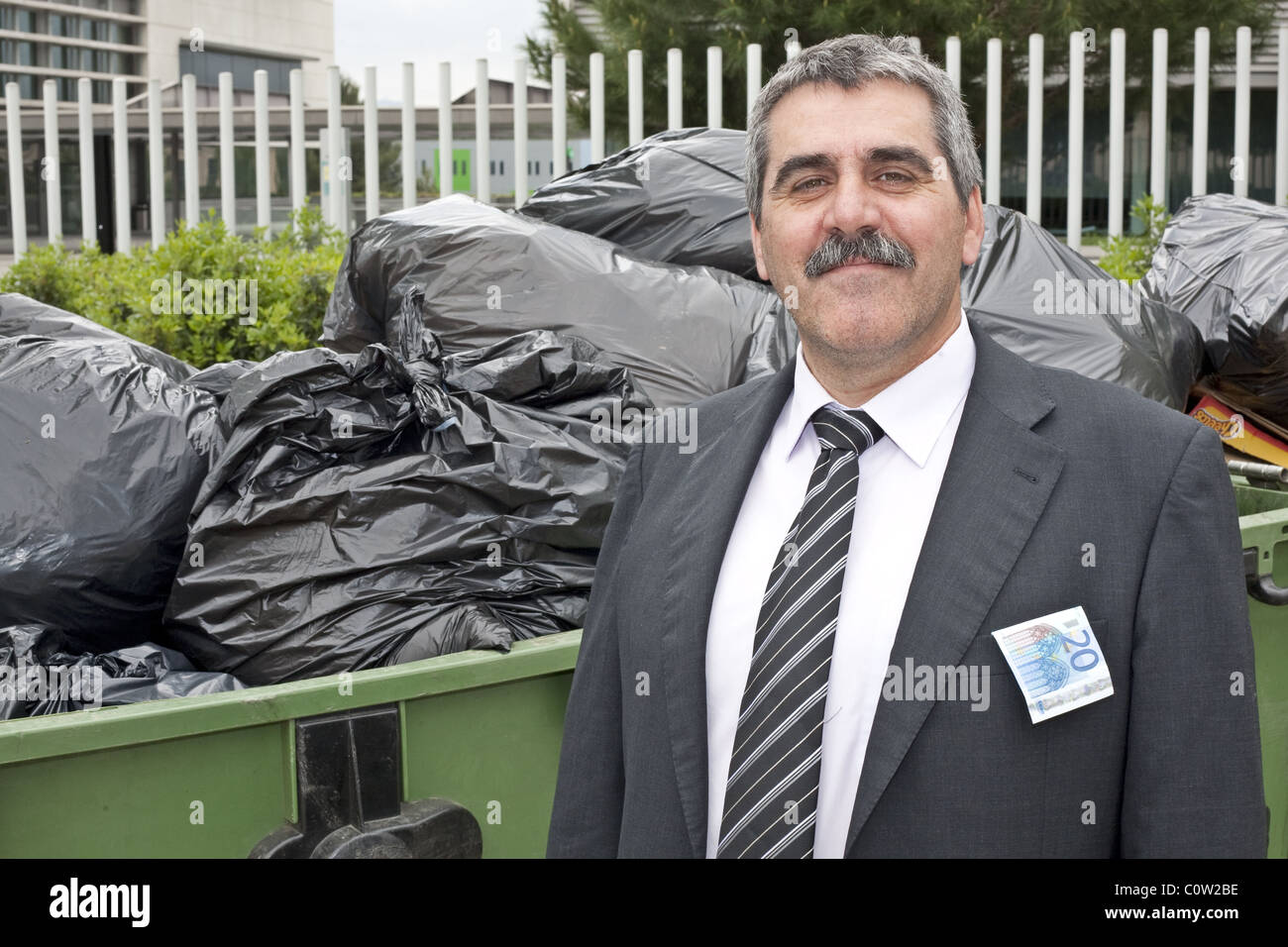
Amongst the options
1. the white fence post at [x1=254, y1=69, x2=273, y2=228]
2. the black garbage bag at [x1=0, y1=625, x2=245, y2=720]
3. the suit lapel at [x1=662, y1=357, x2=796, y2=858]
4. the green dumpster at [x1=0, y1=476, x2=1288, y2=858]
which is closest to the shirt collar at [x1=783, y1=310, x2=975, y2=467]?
the suit lapel at [x1=662, y1=357, x2=796, y2=858]

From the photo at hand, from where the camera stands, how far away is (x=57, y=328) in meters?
2.52

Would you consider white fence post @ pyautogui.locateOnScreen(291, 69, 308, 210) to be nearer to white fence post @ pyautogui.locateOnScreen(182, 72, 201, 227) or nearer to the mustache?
white fence post @ pyautogui.locateOnScreen(182, 72, 201, 227)

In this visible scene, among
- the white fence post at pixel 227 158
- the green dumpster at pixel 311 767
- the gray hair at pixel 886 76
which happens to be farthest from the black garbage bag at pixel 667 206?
the white fence post at pixel 227 158

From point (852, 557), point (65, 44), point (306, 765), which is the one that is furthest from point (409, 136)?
point (65, 44)

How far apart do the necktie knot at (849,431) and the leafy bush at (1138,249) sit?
3.28 m

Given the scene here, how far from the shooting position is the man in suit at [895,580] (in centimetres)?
116

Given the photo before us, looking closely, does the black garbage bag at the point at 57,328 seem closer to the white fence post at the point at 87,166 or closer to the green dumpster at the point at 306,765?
the green dumpster at the point at 306,765

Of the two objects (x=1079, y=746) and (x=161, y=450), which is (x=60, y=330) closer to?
(x=161, y=450)

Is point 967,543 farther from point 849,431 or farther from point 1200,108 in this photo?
point 1200,108

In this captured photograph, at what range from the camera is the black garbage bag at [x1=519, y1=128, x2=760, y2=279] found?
10.6 ft

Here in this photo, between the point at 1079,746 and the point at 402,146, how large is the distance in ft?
18.9

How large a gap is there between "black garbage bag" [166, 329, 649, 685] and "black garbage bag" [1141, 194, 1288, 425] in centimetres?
189

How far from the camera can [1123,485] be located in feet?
3.91

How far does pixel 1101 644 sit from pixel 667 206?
2.33 metres
